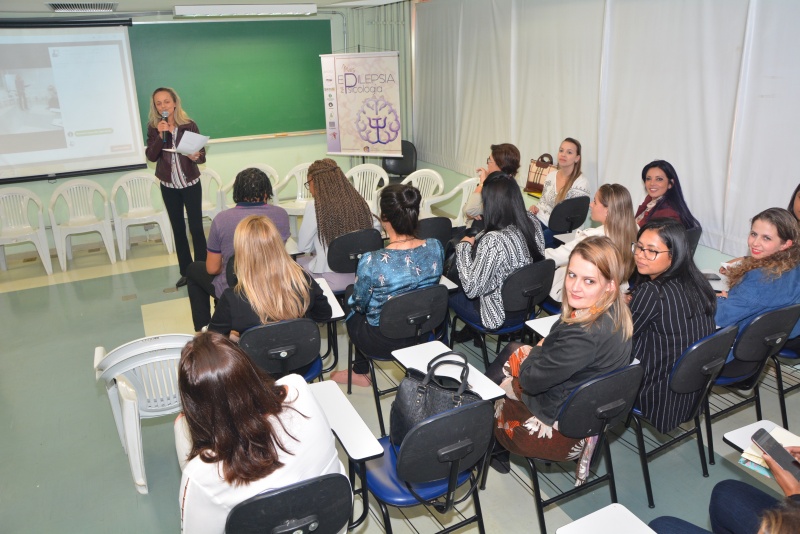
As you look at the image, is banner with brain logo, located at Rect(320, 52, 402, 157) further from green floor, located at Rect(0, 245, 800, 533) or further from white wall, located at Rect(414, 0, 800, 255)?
green floor, located at Rect(0, 245, 800, 533)

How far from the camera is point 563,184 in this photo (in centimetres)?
517

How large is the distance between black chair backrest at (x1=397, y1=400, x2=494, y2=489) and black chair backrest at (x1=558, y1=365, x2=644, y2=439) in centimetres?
35

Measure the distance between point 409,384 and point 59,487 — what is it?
2081mm

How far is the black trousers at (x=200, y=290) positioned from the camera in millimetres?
4022

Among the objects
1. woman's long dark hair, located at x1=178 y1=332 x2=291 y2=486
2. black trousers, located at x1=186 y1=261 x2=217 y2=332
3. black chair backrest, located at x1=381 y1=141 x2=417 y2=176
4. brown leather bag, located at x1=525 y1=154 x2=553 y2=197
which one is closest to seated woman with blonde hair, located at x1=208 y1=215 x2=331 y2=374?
woman's long dark hair, located at x1=178 y1=332 x2=291 y2=486

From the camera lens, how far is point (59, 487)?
3.01 meters

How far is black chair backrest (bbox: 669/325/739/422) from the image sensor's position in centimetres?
238

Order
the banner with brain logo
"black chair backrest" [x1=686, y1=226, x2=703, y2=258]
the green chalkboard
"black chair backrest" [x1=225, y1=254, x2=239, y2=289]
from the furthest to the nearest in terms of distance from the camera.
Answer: the banner with brain logo < the green chalkboard < "black chair backrest" [x1=686, y1=226, x2=703, y2=258] < "black chair backrest" [x1=225, y1=254, x2=239, y2=289]

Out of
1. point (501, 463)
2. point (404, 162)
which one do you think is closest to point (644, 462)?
point (501, 463)

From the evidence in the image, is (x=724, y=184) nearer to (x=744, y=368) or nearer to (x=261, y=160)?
(x=744, y=368)

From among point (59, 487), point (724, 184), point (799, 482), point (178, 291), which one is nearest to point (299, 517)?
point (799, 482)

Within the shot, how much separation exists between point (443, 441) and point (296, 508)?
0.53 meters

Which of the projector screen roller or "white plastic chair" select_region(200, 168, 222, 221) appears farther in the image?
"white plastic chair" select_region(200, 168, 222, 221)

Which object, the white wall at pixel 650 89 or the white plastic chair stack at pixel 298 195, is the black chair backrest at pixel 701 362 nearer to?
the white wall at pixel 650 89
